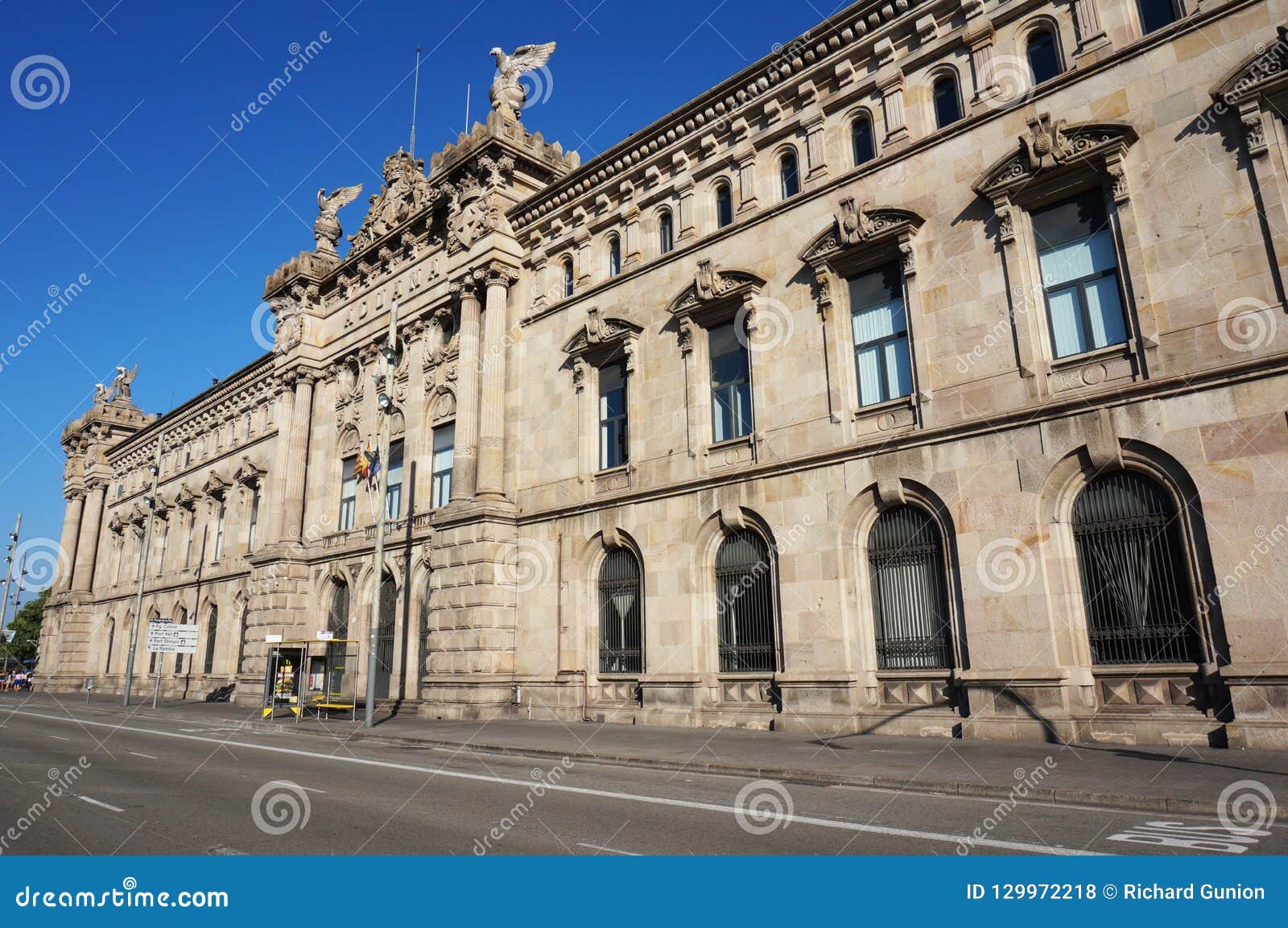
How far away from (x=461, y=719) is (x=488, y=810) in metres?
15.7

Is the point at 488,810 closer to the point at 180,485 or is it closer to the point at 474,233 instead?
the point at 474,233

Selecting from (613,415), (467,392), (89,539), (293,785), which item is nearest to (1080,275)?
(613,415)

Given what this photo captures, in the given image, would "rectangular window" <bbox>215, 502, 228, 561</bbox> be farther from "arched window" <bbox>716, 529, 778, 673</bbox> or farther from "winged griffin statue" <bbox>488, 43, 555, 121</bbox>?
"arched window" <bbox>716, 529, 778, 673</bbox>

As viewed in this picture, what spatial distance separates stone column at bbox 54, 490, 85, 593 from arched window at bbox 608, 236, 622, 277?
55.8 metres

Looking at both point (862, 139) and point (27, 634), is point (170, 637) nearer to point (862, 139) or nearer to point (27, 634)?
point (862, 139)

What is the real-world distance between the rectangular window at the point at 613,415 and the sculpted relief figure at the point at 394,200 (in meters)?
14.6

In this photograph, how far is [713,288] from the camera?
21.8 m

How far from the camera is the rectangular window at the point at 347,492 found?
35.2 metres

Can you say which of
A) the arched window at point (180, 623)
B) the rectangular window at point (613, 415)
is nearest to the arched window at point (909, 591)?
the rectangular window at point (613, 415)

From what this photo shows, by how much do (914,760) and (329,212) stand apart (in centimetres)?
3780

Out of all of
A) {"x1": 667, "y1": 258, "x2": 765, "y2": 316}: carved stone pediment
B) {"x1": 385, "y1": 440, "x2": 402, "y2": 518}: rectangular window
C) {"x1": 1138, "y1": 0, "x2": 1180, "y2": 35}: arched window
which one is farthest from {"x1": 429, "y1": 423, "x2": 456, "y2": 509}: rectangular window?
{"x1": 1138, "y1": 0, "x2": 1180, "y2": 35}: arched window

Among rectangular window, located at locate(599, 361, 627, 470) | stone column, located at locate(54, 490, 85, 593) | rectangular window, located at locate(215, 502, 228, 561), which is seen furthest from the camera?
stone column, located at locate(54, 490, 85, 593)

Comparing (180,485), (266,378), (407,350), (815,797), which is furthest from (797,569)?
(180,485)

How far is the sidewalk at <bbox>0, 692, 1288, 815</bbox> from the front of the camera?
9.79 metres
